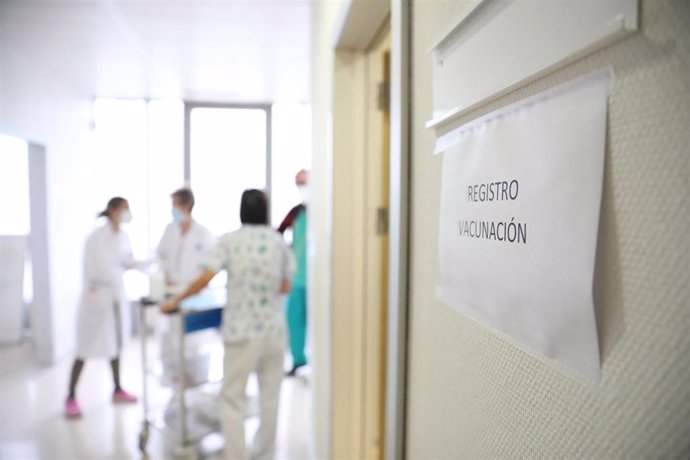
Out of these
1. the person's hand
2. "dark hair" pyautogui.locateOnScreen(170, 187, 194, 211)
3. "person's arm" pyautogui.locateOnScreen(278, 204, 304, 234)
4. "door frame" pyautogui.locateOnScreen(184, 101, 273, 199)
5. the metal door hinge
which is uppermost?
"door frame" pyautogui.locateOnScreen(184, 101, 273, 199)

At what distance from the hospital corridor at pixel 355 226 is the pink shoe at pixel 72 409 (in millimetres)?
19

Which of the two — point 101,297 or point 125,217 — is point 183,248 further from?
point 101,297

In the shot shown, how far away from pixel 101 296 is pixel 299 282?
145 centimetres

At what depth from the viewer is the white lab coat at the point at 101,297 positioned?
8.79 feet

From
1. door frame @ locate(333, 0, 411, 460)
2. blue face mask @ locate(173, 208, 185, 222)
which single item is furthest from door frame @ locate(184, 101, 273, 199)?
door frame @ locate(333, 0, 411, 460)

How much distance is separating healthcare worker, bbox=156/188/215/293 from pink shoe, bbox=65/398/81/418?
3.23ft

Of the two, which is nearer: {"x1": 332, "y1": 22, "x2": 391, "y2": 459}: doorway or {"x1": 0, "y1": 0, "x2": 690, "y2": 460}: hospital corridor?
{"x1": 0, "y1": 0, "x2": 690, "y2": 460}: hospital corridor

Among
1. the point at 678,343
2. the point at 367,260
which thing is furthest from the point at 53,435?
the point at 678,343

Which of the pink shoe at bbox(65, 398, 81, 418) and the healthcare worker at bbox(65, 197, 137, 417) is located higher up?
the healthcare worker at bbox(65, 197, 137, 417)

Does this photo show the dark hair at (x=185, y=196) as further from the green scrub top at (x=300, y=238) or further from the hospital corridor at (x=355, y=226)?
the green scrub top at (x=300, y=238)

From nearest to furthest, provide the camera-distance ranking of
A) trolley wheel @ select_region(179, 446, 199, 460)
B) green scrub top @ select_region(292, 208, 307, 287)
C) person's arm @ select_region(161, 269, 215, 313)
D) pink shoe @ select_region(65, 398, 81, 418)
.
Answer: person's arm @ select_region(161, 269, 215, 313) → trolley wheel @ select_region(179, 446, 199, 460) → pink shoe @ select_region(65, 398, 81, 418) → green scrub top @ select_region(292, 208, 307, 287)

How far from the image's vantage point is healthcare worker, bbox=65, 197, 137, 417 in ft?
8.79

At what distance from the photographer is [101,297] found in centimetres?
273

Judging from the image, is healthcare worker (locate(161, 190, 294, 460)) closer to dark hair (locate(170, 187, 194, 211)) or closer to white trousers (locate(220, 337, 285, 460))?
white trousers (locate(220, 337, 285, 460))
